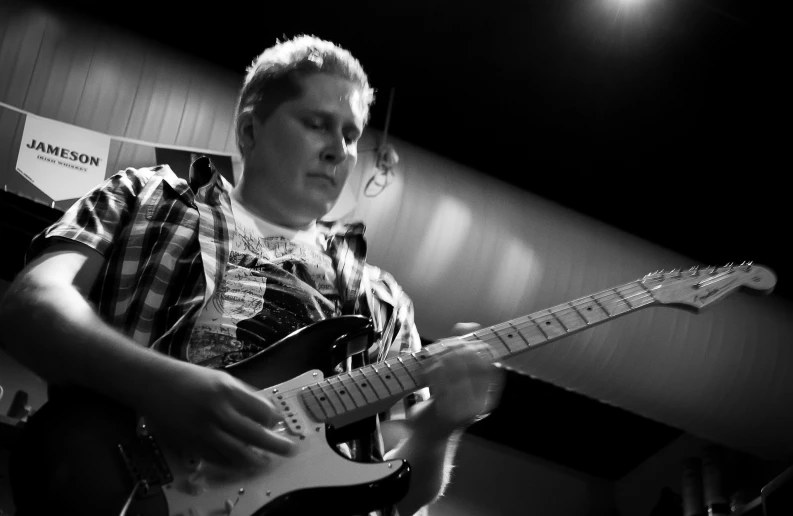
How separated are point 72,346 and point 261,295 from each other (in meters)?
0.34

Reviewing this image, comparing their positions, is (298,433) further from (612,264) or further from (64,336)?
(612,264)

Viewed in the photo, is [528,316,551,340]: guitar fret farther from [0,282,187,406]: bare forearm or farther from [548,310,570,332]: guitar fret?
[0,282,187,406]: bare forearm

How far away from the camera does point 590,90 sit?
348cm

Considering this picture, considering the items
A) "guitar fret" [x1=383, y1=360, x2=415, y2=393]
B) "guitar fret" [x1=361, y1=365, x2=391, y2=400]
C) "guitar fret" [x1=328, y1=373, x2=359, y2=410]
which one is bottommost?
"guitar fret" [x1=328, y1=373, x2=359, y2=410]

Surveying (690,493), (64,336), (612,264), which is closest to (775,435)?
(690,493)

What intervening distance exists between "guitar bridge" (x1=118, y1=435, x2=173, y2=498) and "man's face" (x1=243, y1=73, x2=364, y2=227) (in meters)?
0.58

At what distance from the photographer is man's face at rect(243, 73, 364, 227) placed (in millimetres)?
1448

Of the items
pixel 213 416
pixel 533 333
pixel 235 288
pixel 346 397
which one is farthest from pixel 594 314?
pixel 213 416

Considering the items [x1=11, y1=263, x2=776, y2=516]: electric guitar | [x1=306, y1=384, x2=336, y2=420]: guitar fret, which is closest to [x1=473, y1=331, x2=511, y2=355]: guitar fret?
[x1=11, y1=263, x2=776, y2=516]: electric guitar

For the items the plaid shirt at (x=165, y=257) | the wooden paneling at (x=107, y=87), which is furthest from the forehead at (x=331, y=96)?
the wooden paneling at (x=107, y=87)

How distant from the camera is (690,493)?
13.4 ft

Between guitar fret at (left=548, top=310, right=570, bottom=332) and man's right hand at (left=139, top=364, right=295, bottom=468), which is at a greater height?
guitar fret at (left=548, top=310, right=570, bottom=332)

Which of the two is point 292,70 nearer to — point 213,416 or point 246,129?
point 246,129

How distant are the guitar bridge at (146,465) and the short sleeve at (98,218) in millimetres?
359
